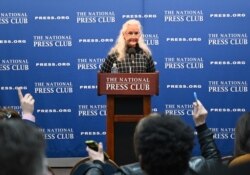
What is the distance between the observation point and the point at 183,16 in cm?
621

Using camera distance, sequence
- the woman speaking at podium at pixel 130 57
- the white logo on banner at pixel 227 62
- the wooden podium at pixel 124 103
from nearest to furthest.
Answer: the wooden podium at pixel 124 103 → the woman speaking at podium at pixel 130 57 → the white logo on banner at pixel 227 62

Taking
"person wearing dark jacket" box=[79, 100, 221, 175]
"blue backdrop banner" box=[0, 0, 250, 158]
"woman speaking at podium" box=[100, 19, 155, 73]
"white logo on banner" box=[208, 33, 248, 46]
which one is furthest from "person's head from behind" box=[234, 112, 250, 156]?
"white logo on banner" box=[208, 33, 248, 46]

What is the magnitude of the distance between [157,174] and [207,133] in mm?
796

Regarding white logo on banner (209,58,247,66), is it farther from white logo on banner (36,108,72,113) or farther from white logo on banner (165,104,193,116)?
white logo on banner (36,108,72,113)

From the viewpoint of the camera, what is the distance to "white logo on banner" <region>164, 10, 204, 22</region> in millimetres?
6203

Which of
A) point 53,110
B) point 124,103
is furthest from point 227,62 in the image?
point 124,103

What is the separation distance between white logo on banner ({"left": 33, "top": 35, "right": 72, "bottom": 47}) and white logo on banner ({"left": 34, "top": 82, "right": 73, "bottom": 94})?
499 millimetres

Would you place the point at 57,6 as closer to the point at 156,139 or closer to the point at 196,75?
the point at 196,75

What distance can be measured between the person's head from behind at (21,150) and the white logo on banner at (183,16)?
16.5 feet

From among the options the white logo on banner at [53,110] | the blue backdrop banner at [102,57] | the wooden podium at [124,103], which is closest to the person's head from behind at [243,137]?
the wooden podium at [124,103]

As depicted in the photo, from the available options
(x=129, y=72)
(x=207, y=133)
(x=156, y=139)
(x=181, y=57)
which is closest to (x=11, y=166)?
(x=156, y=139)

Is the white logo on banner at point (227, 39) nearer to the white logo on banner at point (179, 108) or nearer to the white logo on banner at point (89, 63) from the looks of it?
the white logo on banner at point (179, 108)

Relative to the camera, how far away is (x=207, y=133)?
94.0 inches

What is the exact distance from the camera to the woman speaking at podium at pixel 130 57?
4.40 meters
